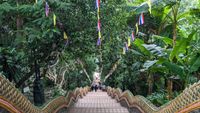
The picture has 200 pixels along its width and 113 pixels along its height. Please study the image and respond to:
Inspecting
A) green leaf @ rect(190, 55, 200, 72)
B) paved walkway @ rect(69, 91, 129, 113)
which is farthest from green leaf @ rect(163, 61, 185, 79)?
paved walkway @ rect(69, 91, 129, 113)

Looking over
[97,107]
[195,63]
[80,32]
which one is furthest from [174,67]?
[97,107]

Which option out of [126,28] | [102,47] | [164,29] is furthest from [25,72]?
[164,29]

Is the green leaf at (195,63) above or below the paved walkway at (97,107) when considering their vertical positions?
above

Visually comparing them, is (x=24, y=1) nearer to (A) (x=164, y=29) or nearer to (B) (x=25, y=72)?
(B) (x=25, y=72)

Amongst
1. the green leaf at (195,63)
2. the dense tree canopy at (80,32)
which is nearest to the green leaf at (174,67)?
the green leaf at (195,63)

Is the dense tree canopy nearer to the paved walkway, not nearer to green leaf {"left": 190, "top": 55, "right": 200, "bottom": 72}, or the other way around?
green leaf {"left": 190, "top": 55, "right": 200, "bottom": 72}

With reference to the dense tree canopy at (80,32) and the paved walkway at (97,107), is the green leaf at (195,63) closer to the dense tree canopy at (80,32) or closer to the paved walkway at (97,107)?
the dense tree canopy at (80,32)

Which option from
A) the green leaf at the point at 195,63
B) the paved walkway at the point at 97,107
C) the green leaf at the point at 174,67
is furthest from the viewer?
the paved walkway at the point at 97,107

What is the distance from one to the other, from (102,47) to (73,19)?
15.3ft

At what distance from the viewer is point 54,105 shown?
9.65m

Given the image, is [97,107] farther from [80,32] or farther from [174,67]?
[174,67]

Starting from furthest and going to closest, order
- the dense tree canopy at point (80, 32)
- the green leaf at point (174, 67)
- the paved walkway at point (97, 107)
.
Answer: the paved walkway at point (97, 107), the dense tree canopy at point (80, 32), the green leaf at point (174, 67)

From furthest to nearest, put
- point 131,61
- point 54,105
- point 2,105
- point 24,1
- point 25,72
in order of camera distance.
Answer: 1. point 131,61
2. point 25,72
3. point 24,1
4. point 54,105
5. point 2,105

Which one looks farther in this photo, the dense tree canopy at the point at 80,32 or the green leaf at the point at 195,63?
the dense tree canopy at the point at 80,32
